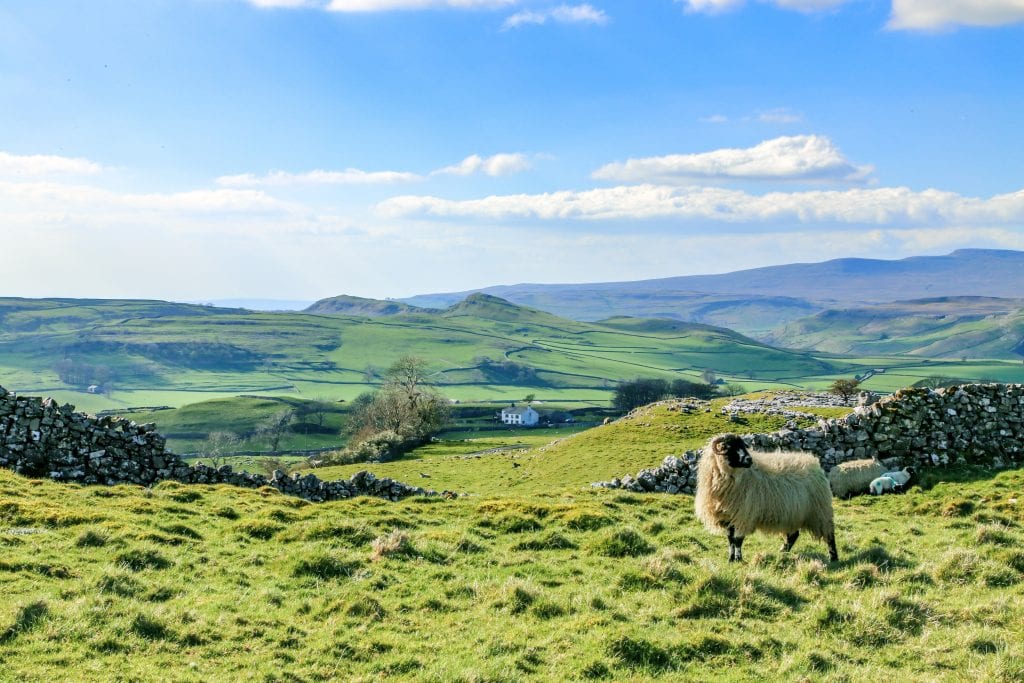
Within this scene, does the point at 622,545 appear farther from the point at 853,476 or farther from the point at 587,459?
the point at 587,459

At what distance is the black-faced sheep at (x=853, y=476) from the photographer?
25.9 meters

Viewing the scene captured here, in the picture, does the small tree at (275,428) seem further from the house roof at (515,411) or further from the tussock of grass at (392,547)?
the tussock of grass at (392,547)

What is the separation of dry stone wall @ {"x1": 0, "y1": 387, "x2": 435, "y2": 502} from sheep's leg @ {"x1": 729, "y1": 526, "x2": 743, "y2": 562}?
575 inches

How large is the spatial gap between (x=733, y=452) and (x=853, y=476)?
534 inches


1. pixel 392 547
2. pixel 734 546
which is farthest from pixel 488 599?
pixel 734 546

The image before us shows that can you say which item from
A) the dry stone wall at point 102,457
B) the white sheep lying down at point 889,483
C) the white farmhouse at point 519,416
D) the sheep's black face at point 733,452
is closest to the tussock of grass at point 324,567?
the sheep's black face at point 733,452

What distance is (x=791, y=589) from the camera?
12.7m

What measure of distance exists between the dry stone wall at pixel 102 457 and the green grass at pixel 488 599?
6.28m

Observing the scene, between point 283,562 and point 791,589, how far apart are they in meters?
9.62

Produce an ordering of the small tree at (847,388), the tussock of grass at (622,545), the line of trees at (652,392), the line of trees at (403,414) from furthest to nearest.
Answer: the line of trees at (652,392)
the line of trees at (403,414)
the small tree at (847,388)
the tussock of grass at (622,545)

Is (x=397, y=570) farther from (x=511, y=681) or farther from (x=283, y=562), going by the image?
(x=511, y=681)

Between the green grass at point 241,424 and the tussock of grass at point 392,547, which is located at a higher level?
the tussock of grass at point 392,547

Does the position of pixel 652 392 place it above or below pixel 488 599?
below

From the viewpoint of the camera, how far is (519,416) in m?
169
